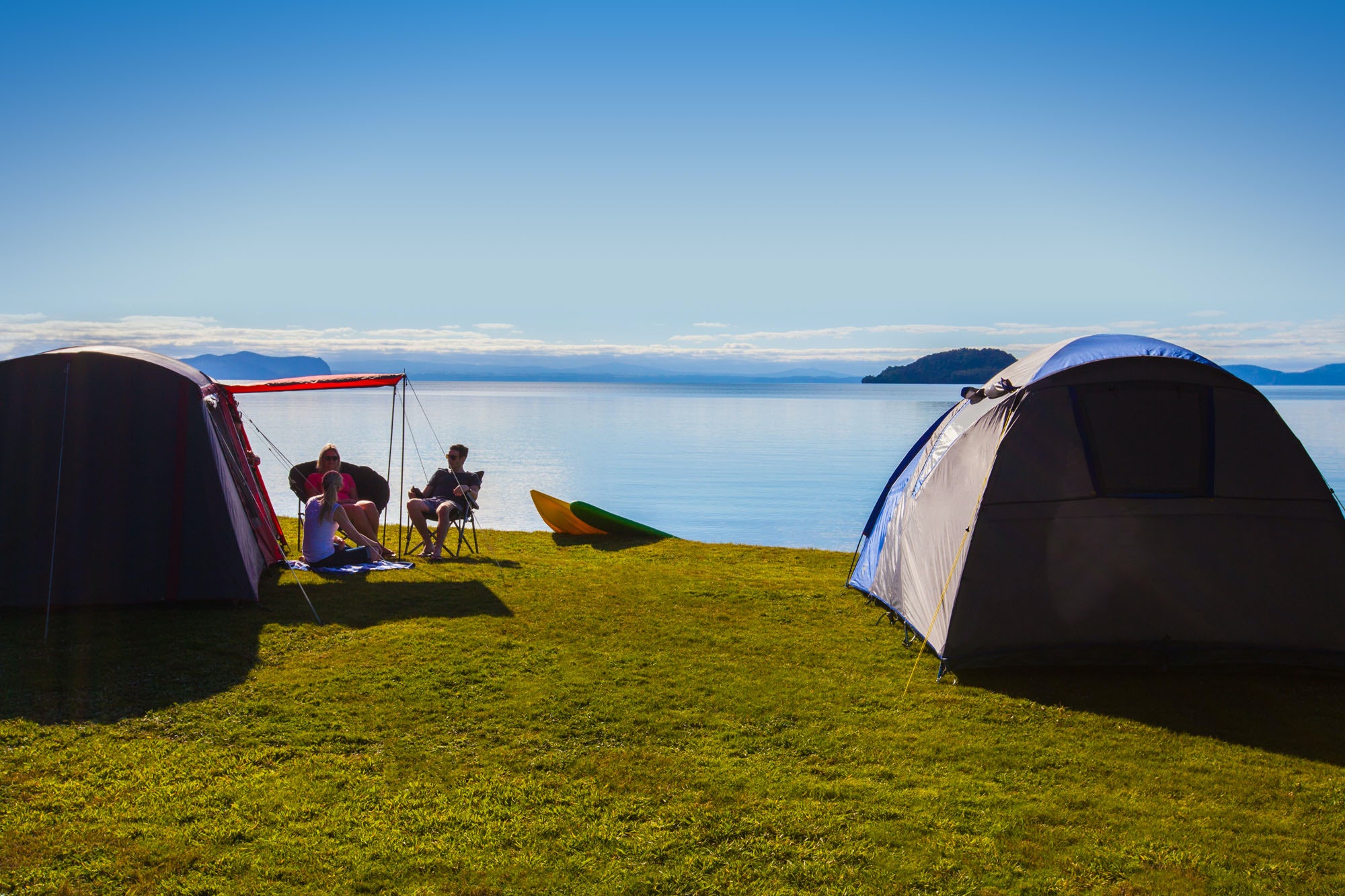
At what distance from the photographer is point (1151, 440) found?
6148 millimetres

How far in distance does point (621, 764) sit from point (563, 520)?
845cm

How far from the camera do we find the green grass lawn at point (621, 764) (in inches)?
144

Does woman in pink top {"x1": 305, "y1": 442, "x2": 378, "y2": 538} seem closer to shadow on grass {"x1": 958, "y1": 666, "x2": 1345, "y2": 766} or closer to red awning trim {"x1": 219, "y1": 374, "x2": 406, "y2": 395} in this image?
red awning trim {"x1": 219, "y1": 374, "x2": 406, "y2": 395}

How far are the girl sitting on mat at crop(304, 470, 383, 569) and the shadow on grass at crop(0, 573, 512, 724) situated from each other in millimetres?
609

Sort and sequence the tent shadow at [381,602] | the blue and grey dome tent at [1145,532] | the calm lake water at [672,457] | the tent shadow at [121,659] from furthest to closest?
the calm lake water at [672,457]
the tent shadow at [381,602]
the blue and grey dome tent at [1145,532]
the tent shadow at [121,659]

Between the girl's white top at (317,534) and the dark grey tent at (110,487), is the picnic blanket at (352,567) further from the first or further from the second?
the dark grey tent at (110,487)

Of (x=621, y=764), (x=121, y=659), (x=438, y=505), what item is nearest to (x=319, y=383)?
(x=438, y=505)

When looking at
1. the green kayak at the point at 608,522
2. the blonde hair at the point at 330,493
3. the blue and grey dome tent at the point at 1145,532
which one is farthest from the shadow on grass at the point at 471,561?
the blue and grey dome tent at the point at 1145,532

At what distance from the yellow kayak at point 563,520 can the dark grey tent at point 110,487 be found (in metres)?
5.73

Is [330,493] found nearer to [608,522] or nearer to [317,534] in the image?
[317,534]

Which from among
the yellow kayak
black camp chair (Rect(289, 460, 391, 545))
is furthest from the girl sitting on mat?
the yellow kayak

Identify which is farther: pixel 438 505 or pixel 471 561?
pixel 438 505

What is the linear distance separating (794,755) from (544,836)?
150 centimetres

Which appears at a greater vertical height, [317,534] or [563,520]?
[317,534]
